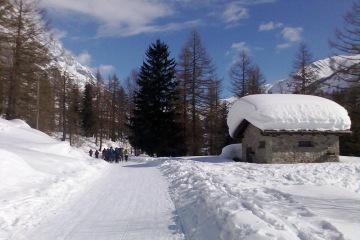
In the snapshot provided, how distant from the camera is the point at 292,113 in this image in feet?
81.3

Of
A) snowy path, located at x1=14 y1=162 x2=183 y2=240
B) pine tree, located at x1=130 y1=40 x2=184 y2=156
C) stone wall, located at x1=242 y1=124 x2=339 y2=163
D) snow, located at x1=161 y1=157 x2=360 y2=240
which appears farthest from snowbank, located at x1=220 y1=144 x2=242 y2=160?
snowy path, located at x1=14 y1=162 x2=183 y2=240

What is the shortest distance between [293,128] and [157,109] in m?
20.9

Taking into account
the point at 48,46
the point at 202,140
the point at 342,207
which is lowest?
the point at 342,207

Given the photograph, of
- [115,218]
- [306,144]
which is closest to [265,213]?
[115,218]

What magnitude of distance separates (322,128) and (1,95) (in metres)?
25.8

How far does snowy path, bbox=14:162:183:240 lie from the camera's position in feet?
23.5

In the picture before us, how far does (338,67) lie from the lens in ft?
92.6

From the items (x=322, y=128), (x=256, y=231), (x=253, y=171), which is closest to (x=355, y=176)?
(x=253, y=171)

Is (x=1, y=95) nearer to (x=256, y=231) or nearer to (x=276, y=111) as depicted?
(x=276, y=111)

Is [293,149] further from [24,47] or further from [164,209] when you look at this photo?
[24,47]

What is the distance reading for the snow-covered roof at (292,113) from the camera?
24.2m

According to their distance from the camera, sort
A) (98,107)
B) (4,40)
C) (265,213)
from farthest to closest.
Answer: (98,107)
(4,40)
(265,213)

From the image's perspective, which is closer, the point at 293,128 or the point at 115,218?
the point at 115,218

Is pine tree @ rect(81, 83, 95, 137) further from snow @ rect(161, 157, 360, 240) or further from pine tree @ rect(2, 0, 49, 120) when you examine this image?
snow @ rect(161, 157, 360, 240)
